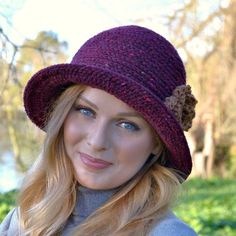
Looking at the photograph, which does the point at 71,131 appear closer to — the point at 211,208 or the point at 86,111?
the point at 86,111

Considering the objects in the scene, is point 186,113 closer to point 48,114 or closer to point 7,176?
point 48,114

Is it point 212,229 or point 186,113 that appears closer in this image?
point 186,113

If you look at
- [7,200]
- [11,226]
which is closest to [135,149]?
[11,226]

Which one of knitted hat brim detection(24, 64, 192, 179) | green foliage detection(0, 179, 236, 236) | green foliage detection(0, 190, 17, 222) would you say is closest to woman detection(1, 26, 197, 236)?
knitted hat brim detection(24, 64, 192, 179)

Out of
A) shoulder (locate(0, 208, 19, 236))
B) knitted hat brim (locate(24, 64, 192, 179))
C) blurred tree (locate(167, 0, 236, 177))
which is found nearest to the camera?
knitted hat brim (locate(24, 64, 192, 179))

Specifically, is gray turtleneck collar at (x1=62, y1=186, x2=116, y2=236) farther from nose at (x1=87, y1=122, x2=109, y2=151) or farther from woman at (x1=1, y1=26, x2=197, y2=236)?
nose at (x1=87, y1=122, x2=109, y2=151)

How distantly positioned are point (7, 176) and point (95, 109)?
7143 mm

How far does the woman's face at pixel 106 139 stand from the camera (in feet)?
5.96

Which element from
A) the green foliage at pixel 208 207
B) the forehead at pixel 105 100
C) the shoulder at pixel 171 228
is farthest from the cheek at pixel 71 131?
the green foliage at pixel 208 207

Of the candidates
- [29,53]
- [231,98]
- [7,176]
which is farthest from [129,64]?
[231,98]

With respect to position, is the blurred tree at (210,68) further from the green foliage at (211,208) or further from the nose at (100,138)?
the nose at (100,138)

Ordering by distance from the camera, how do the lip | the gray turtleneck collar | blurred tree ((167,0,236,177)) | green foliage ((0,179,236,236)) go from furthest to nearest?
blurred tree ((167,0,236,177))
green foliage ((0,179,236,236))
the gray turtleneck collar
the lip

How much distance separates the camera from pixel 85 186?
6.55 feet

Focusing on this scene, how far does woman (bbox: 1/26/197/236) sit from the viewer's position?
5.87 ft
